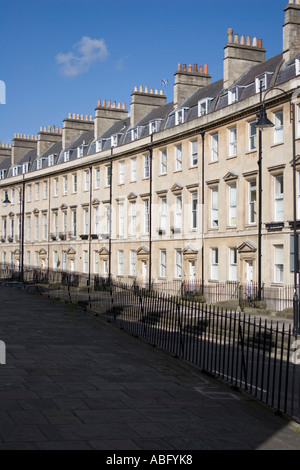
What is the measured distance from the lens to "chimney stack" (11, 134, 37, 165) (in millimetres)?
71125

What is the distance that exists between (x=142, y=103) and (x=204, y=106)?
1094cm

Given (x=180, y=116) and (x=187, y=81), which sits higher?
(x=187, y=81)

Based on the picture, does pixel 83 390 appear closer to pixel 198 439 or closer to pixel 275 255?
pixel 198 439

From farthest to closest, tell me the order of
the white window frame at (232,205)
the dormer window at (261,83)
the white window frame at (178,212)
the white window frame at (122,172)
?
the white window frame at (122,172) → the white window frame at (178,212) → the white window frame at (232,205) → the dormer window at (261,83)

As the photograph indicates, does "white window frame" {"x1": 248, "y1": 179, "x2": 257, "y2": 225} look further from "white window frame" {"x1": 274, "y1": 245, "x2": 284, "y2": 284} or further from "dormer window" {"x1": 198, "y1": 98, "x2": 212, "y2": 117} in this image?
"dormer window" {"x1": 198, "y1": 98, "x2": 212, "y2": 117}

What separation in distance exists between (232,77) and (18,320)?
22.5 meters

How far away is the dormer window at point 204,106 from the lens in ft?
→ 128

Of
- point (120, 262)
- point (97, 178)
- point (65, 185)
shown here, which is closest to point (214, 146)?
point (120, 262)

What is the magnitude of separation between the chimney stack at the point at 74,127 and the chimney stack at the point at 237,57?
24.5 m

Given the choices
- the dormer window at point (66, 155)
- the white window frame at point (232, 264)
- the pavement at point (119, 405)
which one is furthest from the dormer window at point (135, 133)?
the pavement at point (119, 405)

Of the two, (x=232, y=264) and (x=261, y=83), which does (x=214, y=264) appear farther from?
(x=261, y=83)

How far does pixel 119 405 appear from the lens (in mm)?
10562

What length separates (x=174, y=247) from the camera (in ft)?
133

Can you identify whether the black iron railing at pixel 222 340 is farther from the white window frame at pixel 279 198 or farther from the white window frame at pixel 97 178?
the white window frame at pixel 97 178
